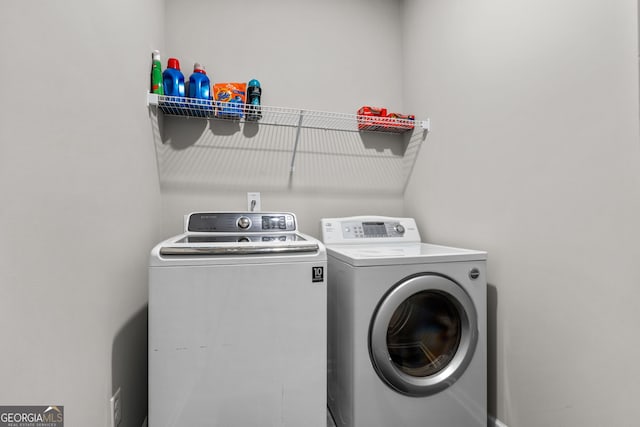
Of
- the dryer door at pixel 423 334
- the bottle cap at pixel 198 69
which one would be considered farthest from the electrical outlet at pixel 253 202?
the dryer door at pixel 423 334

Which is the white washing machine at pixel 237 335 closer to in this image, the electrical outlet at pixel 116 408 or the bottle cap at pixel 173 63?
the electrical outlet at pixel 116 408

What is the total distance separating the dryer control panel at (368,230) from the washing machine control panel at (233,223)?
27 centimetres

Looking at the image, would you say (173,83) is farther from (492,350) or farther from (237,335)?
(492,350)

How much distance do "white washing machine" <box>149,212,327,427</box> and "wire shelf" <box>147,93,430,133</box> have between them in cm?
95

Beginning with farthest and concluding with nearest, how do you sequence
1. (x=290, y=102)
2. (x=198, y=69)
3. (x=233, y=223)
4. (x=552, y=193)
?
(x=290, y=102) < (x=198, y=69) < (x=233, y=223) < (x=552, y=193)

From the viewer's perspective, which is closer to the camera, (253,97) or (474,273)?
(474,273)

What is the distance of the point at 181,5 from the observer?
1.85 m

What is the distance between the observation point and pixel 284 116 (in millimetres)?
1936

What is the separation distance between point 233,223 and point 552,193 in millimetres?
1456

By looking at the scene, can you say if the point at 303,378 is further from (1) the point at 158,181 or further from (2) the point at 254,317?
(1) the point at 158,181

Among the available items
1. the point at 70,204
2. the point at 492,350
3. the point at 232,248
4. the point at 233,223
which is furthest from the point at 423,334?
the point at 70,204

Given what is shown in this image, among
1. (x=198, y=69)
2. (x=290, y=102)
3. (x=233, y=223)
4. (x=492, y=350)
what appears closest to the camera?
(x=492, y=350)

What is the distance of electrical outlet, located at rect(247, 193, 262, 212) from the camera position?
1942 millimetres

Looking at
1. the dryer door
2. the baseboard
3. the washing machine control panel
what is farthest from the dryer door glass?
the washing machine control panel
